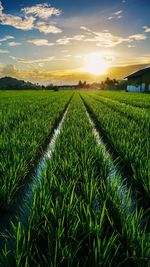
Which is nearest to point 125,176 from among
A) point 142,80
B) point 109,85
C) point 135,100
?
point 135,100

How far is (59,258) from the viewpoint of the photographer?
4.85 feet

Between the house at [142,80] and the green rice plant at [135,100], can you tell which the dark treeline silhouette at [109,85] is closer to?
the house at [142,80]

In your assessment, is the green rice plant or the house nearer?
the green rice plant

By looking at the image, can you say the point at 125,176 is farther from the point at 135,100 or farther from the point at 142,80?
the point at 142,80

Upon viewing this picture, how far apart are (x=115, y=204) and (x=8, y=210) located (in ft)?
3.36

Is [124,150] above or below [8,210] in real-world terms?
above

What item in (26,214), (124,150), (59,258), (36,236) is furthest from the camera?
(124,150)

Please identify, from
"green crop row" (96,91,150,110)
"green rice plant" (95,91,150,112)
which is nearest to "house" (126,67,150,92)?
"green rice plant" (95,91,150,112)

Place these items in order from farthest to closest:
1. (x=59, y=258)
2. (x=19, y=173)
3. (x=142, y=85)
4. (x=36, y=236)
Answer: (x=142, y=85)
(x=19, y=173)
(x=36, y=236)
(x=59, y=258)

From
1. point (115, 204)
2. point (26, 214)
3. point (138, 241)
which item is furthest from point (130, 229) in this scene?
point (26, 214)

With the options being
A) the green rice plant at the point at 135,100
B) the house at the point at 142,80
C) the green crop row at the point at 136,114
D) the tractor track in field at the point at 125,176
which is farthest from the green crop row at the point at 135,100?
the house at the point at 142,80

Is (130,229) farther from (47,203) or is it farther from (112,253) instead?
(47,203)

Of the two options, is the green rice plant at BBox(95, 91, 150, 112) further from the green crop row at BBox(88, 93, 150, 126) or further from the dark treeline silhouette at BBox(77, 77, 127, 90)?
the dark treeline silhouette at BBox(77, 77, 127, 90)

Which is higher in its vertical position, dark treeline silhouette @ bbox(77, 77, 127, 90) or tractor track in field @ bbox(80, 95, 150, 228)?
dark treeline silhouette @ bbox(77, 77, 127, 90)
